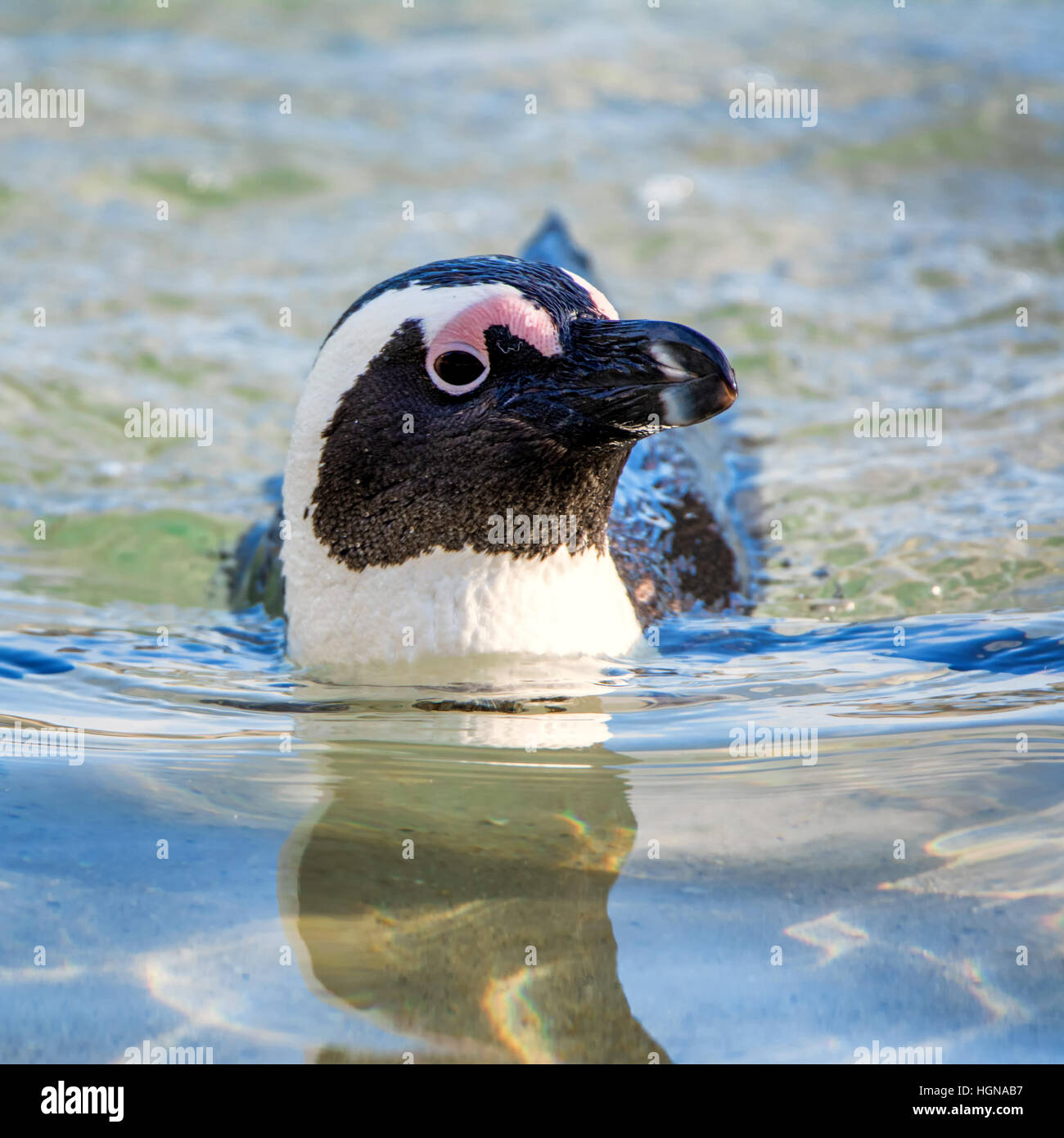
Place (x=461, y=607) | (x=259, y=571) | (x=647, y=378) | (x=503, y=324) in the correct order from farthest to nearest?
(x=259, y=571) → (x=461, y=607) → (x=503, y=324) → (x=647, y=378)

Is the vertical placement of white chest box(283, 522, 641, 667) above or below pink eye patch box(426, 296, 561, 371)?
below

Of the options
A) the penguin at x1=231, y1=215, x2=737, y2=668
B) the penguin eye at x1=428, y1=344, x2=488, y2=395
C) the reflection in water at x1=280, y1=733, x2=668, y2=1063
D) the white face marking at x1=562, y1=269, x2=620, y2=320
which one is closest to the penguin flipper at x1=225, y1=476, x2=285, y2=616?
the penguin at x1=231, y1=215, x2=737, y2=668

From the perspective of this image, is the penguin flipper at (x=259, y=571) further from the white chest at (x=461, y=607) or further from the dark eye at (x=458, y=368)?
the dark eye at (x=458, y=368)

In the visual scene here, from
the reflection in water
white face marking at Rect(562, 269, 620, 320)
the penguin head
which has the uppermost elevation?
white face marking at Rect(562, 269, 620, 320)

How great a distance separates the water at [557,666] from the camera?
2473mm

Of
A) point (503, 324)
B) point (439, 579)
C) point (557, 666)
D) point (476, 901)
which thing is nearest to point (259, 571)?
point (439, 579)

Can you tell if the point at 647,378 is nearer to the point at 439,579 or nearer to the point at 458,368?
the point at 458,368

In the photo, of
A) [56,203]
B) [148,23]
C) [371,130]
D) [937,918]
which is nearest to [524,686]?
[937,918]

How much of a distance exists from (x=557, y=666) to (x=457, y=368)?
825 mm

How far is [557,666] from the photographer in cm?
388

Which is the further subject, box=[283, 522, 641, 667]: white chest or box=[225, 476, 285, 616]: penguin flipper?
box=[225, 476, 285, 616]: penguin flipper

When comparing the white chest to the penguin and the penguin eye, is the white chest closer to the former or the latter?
the penguin

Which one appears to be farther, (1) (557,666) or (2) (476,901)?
(1) (557,666)

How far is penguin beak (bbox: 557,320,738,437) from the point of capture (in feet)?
11.5
